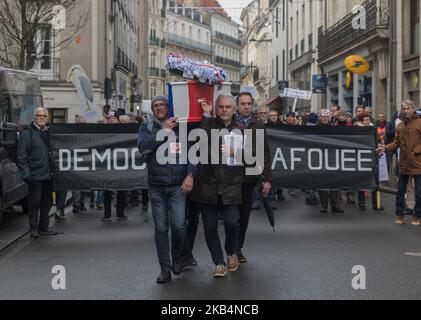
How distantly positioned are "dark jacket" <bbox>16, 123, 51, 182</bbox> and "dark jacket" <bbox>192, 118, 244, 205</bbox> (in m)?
3.86

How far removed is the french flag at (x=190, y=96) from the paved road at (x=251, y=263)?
5.76 feet

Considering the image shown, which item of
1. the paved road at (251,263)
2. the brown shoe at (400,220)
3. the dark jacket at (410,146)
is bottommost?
the paved road at (251,263)

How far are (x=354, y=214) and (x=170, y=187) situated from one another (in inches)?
242

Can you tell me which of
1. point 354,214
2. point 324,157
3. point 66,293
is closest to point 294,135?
point 324,157

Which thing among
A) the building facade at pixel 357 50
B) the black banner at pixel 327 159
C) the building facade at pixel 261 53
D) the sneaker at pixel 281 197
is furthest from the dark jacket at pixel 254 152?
the building facade at pixel 261 53

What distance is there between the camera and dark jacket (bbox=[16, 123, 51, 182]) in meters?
10.4

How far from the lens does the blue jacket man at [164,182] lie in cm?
726

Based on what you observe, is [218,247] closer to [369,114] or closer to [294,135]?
[294,135]

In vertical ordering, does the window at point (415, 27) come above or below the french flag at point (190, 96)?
above

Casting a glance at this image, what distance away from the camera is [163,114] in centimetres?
734

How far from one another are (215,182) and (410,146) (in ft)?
16.3

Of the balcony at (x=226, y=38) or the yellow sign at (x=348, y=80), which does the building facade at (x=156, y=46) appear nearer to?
the balcony at (x=226, y=38)

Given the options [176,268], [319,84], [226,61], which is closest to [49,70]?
[319,84]
